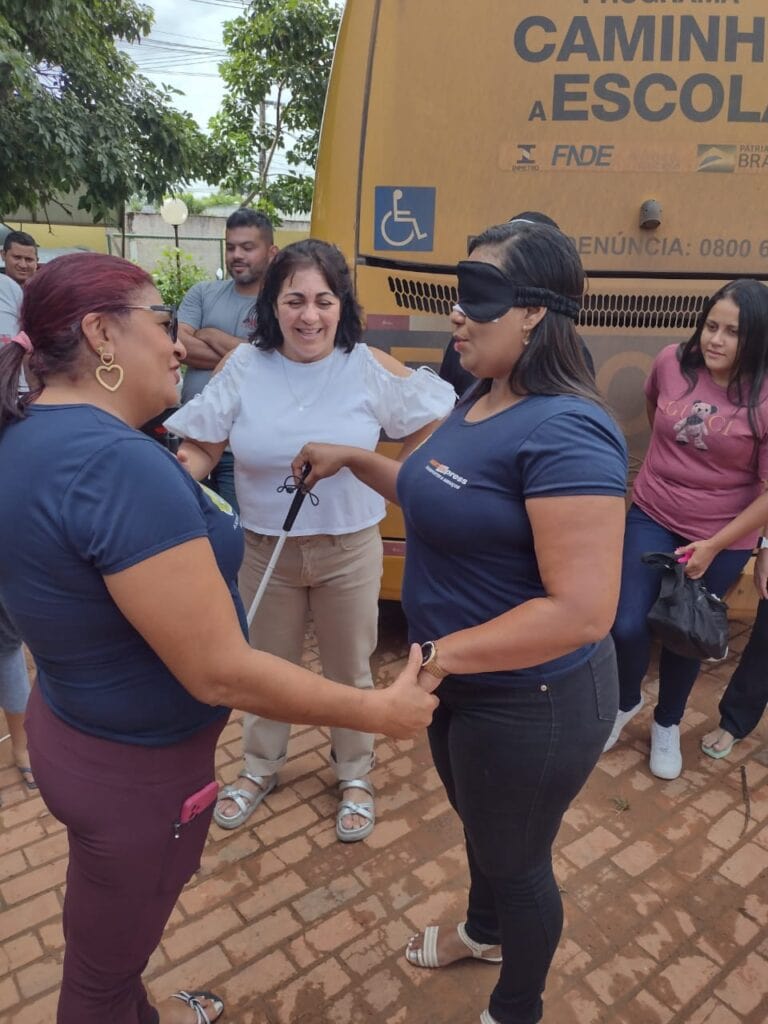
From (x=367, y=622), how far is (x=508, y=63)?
238 centimetres

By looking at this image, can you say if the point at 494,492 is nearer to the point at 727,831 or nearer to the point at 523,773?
the point at 523,773

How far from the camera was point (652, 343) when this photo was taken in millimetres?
3465

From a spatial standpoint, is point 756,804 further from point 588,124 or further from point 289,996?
point 588,124

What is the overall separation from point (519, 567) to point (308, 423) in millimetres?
1107

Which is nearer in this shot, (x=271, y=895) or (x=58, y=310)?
(x=58, y=310)

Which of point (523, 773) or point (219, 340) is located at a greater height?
point (219, 340)

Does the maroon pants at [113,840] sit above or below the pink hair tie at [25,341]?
below

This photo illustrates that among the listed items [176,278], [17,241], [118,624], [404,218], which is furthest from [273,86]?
[118,624]

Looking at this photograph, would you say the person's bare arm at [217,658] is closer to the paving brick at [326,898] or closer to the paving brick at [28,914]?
the paving brick at [326,898]

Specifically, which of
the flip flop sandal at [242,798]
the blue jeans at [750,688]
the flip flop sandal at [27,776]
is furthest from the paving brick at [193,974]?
the blue jeans at [750,688]

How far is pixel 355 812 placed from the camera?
2.88 metres

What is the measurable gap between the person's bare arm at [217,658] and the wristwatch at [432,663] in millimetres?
59

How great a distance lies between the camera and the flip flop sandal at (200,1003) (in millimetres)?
2104

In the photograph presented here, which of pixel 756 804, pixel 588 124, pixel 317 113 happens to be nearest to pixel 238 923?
pixel 756 804
